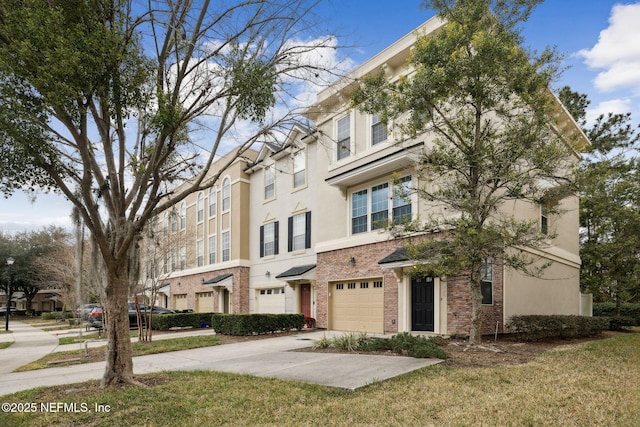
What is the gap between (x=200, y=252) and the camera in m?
32.4

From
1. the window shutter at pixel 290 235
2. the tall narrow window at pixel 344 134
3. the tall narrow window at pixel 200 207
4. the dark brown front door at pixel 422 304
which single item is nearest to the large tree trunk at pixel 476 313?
the dark brown front door at pixel 422 304

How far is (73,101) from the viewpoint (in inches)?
278

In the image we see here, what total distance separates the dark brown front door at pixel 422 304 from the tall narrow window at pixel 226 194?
1657cm

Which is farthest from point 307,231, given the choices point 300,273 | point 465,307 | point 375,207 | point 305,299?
point 465,307

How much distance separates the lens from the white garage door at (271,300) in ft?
78.2

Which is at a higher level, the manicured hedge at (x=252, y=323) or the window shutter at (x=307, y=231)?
the window shutter at (x=307, y=231)

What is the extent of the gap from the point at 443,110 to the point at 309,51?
18.5 feet

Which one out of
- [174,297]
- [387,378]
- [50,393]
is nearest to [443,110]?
[387,378]

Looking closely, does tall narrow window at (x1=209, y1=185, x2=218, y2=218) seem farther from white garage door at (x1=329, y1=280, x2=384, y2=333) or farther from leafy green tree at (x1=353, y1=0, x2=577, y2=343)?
leafy green tree at (x1=353, y1=0, x2=577, y2=343)

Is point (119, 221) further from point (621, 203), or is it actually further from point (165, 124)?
point (621, 203)

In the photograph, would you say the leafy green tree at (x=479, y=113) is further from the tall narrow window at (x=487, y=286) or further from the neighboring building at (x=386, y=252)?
the tall narrow window at (x=487, y=286)

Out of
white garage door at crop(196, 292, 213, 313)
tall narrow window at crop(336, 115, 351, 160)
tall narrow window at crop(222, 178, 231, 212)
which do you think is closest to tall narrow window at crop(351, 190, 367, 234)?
tall narrow window at crop(336, 115, 351, 160)

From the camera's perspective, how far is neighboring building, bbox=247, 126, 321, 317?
71.8ft

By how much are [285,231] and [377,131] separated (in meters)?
8.97
